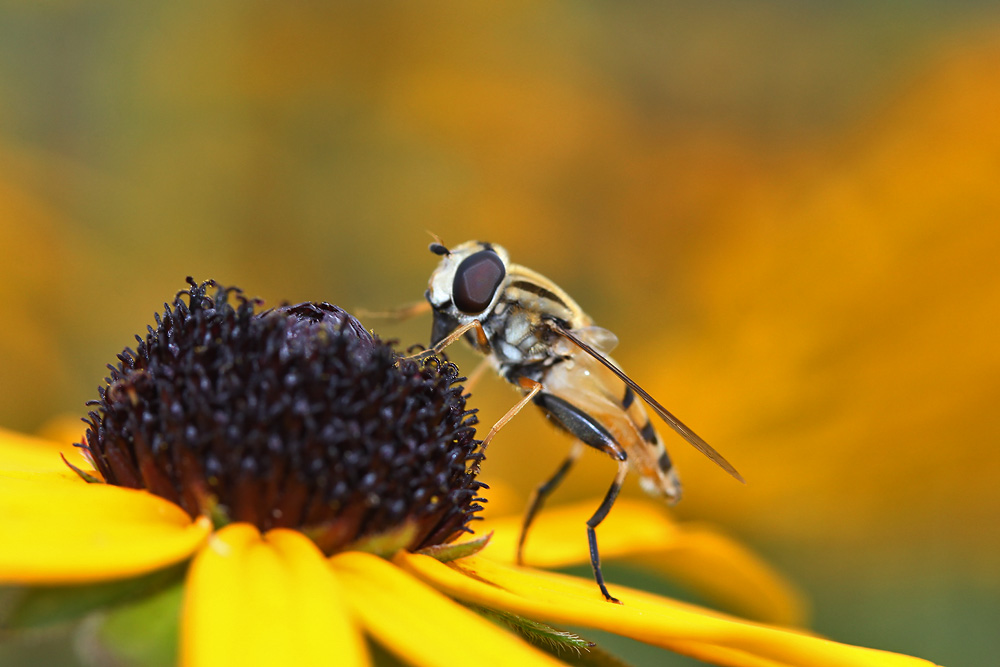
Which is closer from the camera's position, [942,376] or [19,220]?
[942,376]

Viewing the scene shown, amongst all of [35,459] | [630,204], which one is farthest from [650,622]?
[630,204]

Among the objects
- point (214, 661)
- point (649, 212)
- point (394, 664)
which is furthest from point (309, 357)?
point (649, 212)

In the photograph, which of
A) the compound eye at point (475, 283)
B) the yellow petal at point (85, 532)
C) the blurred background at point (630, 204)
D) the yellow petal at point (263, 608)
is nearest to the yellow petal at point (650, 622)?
the yellow petal at point (263, 608)

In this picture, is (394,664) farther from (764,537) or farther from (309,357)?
(764,537)

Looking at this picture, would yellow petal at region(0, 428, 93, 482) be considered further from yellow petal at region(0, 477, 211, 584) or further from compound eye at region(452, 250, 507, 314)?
compound eye at region(452, 250, 507, 314)

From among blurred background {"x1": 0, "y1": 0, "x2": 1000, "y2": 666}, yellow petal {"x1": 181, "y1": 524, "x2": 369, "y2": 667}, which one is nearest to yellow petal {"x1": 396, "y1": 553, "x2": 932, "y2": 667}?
yellow petal {"x1": 181, "y1": 524, "x2": 369, "y2": 667}
